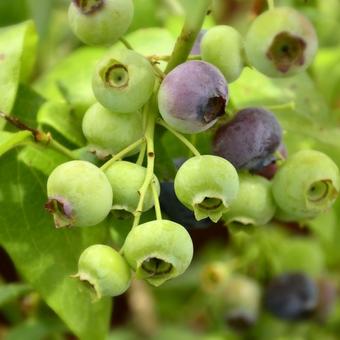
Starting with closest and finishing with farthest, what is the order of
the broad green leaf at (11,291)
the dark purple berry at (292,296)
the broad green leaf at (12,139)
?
the broad green leaf at (12,139) → the broad green leaf at (11,291) → the dark purple berry at (292,296)

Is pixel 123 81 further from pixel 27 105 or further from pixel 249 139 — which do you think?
pixel 27 105

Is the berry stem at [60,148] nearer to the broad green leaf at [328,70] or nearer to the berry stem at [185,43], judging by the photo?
the berry stem at [185,43]

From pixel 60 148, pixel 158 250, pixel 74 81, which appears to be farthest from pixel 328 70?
pixel 158 250

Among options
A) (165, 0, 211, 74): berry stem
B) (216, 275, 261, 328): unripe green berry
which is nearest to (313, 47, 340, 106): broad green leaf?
(216, 275, 261, 328): unripe green berry

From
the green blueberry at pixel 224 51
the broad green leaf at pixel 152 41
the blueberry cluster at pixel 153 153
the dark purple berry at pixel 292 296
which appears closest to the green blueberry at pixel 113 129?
the blueberry cluster at pixel 153 153

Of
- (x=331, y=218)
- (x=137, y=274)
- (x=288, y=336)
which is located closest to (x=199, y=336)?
(x=288, y=336)

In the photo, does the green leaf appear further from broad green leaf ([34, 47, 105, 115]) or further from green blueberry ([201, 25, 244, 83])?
green blueberry ([201, 25, 244, 83])
